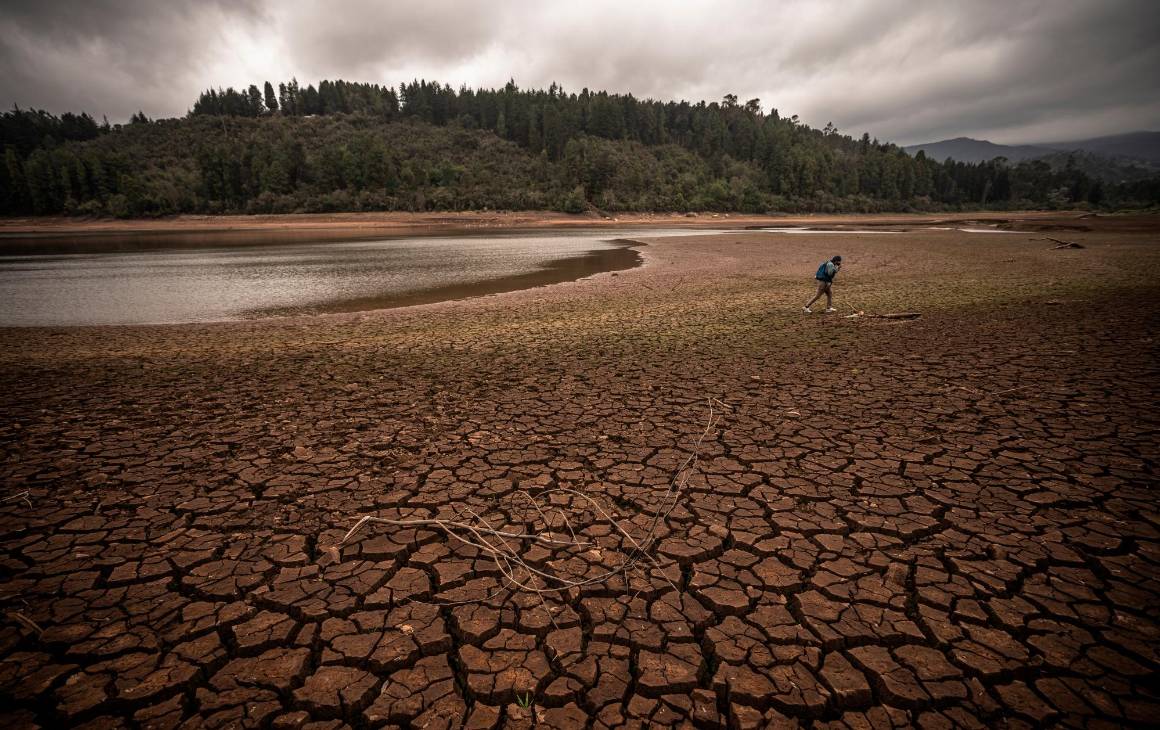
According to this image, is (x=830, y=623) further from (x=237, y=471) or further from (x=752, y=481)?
(x=237, y=471)

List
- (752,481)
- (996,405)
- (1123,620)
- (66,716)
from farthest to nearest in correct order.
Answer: (996,405)
(752,481)
(1123,620)
(66,716)

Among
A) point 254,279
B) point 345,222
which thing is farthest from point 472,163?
point 254,279

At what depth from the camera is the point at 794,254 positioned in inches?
1214

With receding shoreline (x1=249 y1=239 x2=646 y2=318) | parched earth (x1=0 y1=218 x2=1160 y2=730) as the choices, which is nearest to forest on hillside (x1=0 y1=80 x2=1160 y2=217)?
receding shoreline (x1=249 y1=239 x2=646 y2=318)

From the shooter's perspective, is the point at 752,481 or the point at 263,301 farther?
the point at 263,301

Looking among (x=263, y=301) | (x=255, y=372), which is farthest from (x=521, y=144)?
(x=255, y=372)

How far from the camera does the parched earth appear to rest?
2.77m

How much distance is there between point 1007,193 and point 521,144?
140 meters

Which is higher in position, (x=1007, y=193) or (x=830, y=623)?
(x=1007, y=193)

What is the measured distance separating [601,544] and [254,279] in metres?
27.5

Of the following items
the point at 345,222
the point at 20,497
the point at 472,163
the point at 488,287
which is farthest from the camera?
the point at 472,163

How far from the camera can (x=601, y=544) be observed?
4074 mm

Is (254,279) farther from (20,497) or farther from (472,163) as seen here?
(472,163)

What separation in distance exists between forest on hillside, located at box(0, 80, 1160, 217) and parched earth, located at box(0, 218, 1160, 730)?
86.8m
